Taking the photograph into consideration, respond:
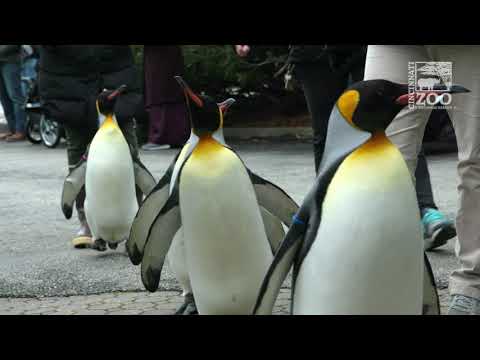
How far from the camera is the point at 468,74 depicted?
299cm

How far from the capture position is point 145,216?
319 cm

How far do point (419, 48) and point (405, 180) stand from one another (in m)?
0.95

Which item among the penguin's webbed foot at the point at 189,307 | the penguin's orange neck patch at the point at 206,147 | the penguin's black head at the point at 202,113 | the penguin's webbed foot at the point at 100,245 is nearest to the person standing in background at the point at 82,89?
the penguin's webbed foot at the point at 100,245

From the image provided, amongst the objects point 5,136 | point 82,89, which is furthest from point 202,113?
point 5,136

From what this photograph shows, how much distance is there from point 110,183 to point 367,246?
2.40m

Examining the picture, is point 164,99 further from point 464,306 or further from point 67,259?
point 464,306

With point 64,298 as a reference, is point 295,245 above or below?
above

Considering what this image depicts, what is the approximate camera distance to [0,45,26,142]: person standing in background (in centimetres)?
1075

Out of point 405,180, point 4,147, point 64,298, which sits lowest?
point 4,147

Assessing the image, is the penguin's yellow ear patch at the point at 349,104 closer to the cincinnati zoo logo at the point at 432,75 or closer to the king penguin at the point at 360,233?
the king penguin at the point at 360,233

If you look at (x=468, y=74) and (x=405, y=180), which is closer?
(x=405, y=180)

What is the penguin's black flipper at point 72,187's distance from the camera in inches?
182
